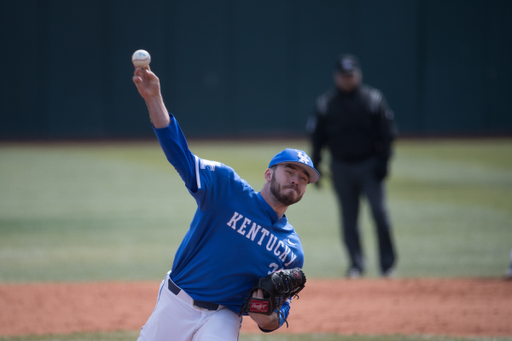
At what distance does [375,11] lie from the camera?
27297mm

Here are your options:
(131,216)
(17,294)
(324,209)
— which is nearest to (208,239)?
(17,294)

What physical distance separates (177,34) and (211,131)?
4.84 m

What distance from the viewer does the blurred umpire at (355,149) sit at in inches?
263

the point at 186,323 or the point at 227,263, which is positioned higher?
the point at 227,263

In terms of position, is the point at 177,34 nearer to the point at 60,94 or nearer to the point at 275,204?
the point at 60,94

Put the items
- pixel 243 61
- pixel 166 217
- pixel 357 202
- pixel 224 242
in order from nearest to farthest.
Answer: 1. pixel 224 242
2. pixel 357 202
3. pixel 166 217
4. pixel 243 61

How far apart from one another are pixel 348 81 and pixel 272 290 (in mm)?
4246

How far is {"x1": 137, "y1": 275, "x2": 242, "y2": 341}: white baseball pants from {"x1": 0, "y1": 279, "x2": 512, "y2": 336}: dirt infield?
87.9 inches

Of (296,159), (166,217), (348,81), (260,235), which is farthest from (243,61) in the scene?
(260,235)

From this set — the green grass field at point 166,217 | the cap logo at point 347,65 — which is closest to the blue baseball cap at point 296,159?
the green grass field at point 166,217

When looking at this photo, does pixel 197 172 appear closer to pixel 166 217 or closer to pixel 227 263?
pixel 227 263

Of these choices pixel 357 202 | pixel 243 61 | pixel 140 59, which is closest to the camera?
pixel 140 59

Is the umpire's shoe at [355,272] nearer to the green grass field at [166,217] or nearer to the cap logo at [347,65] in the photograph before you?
the green grass field at [166,217]

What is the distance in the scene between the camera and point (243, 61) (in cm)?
2761
